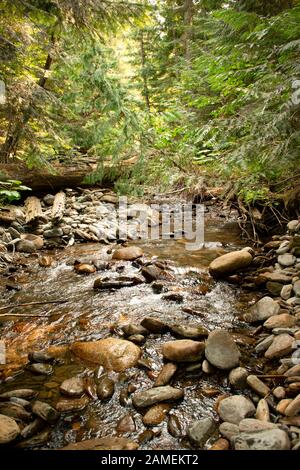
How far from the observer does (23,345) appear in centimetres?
327

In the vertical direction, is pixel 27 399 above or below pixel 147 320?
below

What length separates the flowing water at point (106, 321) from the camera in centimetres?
231

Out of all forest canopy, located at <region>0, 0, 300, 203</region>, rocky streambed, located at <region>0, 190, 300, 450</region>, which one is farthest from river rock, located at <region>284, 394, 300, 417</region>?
forest canopy, located at <region>0, 0, 300, 203</region>

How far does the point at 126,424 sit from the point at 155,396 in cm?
32

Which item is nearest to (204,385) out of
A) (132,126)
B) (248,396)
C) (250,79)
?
(248,396)

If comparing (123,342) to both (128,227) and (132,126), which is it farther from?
(128,227)

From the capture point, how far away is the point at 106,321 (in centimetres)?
371

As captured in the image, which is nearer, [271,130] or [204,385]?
[204,385]

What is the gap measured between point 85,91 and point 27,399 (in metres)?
5.02

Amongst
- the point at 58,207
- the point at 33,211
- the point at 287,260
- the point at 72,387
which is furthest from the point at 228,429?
the point at 58,207

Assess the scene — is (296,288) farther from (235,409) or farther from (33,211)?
(33,211)

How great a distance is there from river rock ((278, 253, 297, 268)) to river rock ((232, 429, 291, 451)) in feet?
10.2

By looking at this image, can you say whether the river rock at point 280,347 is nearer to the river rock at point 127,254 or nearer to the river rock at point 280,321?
the river rock at point 280,321

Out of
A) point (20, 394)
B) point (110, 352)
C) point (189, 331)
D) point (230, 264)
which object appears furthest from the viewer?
point (230, 264)
